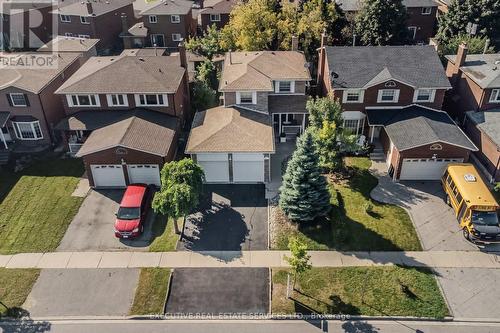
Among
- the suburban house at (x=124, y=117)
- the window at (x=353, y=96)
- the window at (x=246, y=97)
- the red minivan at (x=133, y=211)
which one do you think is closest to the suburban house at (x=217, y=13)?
the suburban house at (x=124, y=117)

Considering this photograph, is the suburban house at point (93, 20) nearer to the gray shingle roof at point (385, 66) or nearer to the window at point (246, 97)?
the window at point (246, 97)

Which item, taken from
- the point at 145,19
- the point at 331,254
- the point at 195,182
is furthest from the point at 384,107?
the point at 145,19

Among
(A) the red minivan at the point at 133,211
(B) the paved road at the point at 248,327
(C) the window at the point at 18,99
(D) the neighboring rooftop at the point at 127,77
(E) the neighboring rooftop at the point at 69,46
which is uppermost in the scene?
(D) the neighboring rooftop at the point at 127,77

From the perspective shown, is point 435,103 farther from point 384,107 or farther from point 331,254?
point 331,254

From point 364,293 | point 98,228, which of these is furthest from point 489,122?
point 98,228

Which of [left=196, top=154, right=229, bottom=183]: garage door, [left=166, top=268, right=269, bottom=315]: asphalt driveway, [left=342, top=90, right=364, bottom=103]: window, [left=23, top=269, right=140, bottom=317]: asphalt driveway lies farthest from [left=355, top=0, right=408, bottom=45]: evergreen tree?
[left=23, top=269, right=140, bottom=317]: asphalt driveway

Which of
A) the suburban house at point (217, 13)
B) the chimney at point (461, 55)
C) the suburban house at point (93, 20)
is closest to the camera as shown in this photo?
the chimney at point (461, 55)
